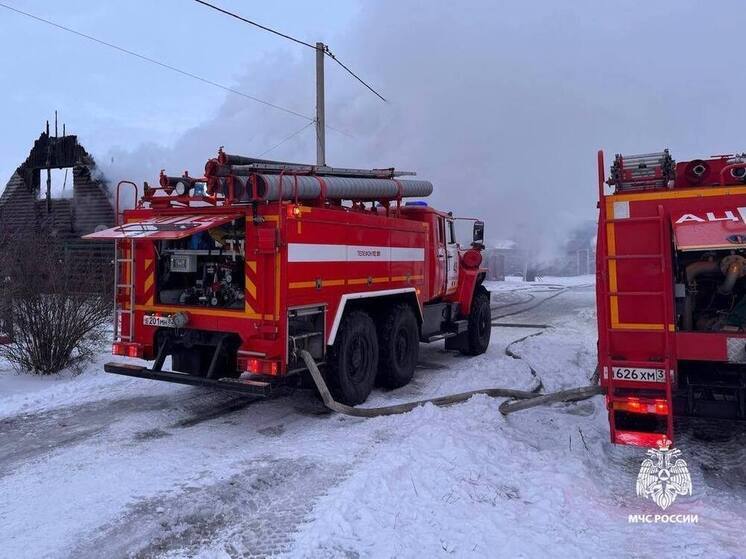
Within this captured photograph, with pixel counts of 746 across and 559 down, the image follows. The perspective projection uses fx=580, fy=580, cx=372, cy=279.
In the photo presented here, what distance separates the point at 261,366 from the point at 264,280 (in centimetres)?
81

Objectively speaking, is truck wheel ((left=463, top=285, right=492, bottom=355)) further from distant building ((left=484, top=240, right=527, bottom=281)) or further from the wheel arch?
distant building ((left=484, top=240, right=527, bottom=281))

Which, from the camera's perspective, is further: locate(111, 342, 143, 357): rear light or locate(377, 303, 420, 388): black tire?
locate(377, 303, 420, 388): black tire

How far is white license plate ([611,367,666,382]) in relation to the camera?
425cm

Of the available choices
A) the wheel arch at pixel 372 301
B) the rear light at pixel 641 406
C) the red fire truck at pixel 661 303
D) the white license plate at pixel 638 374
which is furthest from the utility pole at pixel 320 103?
the rear light at pixel 641 406

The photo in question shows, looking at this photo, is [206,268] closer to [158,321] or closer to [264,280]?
[158,321]

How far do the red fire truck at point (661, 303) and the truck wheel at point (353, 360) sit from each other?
2.67 meters

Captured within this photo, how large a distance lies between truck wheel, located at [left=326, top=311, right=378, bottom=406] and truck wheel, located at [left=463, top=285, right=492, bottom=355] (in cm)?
352

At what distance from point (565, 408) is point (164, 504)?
4.32 metres

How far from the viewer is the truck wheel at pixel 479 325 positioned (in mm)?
10070

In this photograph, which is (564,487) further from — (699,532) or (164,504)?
(164,504)

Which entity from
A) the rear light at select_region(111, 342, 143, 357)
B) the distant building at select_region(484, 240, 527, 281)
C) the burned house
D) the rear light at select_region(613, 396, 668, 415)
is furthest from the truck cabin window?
the distant building at select_region(484, 240, 527, 281)

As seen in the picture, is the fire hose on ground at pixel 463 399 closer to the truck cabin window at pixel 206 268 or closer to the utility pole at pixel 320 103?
the truck cabin window at pixel 206 268

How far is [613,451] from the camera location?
5105 millimetres

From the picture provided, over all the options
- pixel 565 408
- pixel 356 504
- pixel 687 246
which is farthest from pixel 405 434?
pixel 687 246
